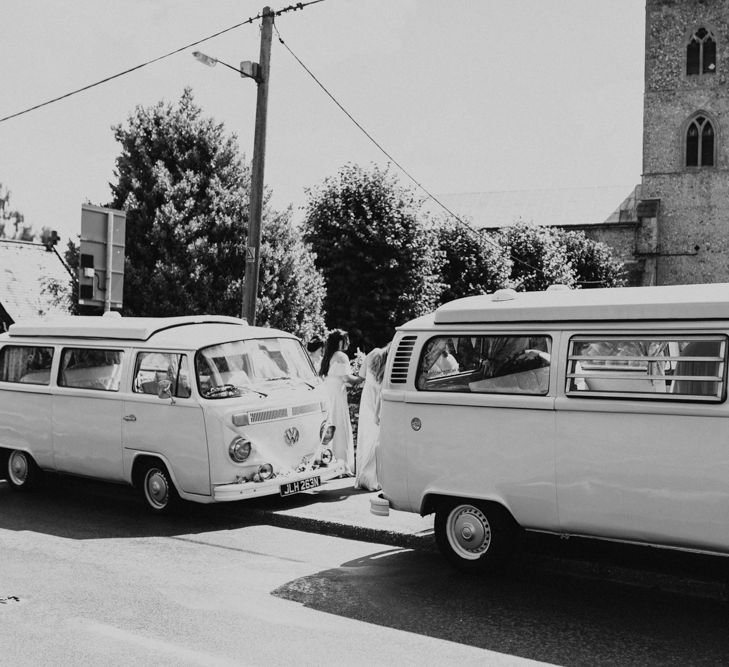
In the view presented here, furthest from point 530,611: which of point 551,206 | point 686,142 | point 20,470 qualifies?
point 551,206

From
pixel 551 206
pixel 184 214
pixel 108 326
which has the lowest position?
pixel 108 326

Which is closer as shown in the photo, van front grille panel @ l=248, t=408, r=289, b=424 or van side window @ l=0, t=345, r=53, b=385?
van front grille panel @ l=248, t=408, r=289, b=424

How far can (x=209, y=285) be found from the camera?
21734 millimetres

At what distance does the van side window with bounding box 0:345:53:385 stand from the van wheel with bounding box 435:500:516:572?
17.4ft

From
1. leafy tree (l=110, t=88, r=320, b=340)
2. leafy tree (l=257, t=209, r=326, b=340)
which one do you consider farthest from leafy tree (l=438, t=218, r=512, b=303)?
leafy tree (l=110, t=88, r=320, b=340)

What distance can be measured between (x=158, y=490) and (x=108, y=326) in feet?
6.27

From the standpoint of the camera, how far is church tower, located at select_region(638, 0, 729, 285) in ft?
184

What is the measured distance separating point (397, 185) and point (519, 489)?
23973 mm

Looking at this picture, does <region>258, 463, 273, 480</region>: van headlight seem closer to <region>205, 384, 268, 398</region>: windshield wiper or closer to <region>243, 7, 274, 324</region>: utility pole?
<region>205, 384, 268, 398</region>: windshield wiper

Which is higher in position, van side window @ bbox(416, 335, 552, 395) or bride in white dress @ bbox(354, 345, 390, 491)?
van side window @ bbox(416, 335, 552, 395)

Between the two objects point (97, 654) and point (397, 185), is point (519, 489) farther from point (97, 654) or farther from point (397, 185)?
point (397, 185)

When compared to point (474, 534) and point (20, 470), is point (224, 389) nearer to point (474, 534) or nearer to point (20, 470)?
point (474, 534)

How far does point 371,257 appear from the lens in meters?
28.4

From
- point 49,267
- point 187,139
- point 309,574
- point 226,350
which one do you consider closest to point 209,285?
point 187,139
